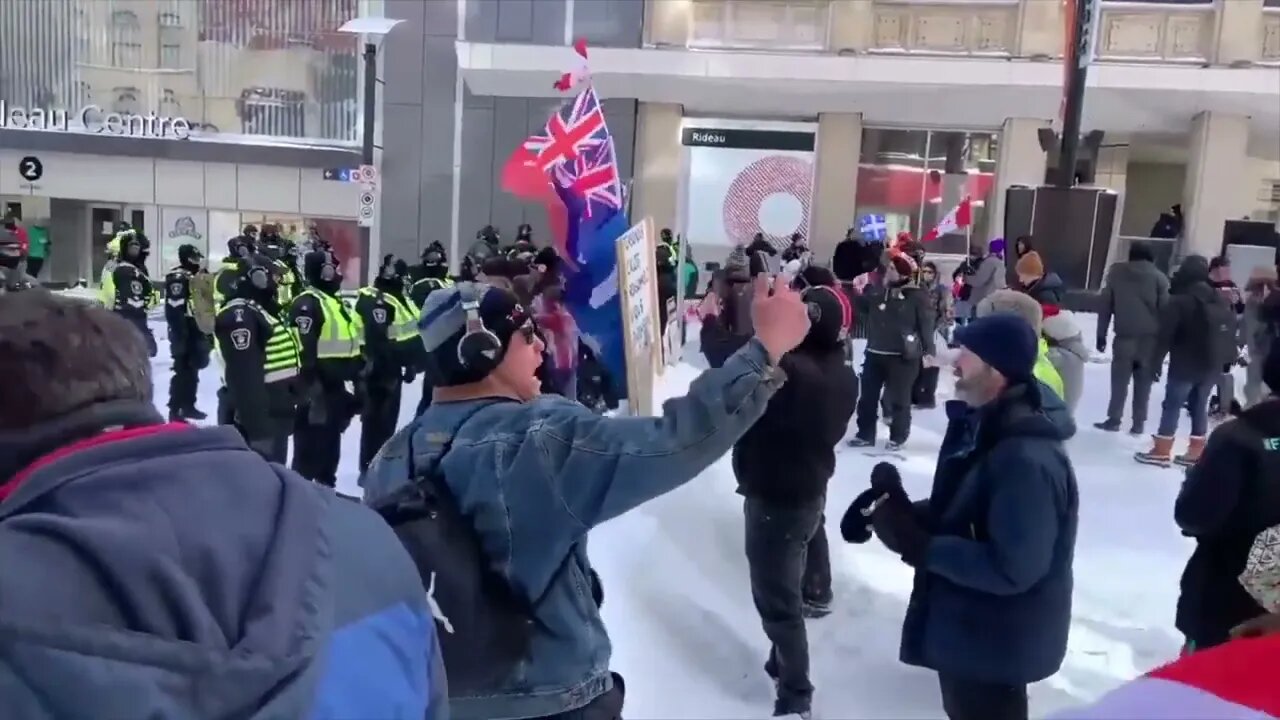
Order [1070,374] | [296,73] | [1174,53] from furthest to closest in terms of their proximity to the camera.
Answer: [296,73] → [1174,53] → [1070,374]

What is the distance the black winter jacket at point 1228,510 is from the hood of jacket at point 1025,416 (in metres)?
0.45

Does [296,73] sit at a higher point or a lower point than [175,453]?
higher

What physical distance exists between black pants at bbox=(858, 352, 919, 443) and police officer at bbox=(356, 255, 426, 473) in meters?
4.14

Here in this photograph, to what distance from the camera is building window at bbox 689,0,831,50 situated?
65.0 ft

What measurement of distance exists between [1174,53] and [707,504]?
54.0 ft

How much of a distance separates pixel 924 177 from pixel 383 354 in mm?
15511

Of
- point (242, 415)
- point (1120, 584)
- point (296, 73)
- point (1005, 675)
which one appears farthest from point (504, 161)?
point (1005, 675)

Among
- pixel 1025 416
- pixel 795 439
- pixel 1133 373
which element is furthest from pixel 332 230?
pixel 1025 416

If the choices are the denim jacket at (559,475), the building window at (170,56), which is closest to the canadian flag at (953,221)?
the denim jacket at (559,475)

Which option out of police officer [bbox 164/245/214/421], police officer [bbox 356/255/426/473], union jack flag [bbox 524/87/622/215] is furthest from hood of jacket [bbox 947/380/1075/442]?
police officer [bbox 164/245/214/421]

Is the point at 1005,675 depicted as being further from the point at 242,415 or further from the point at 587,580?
the point at 242,415

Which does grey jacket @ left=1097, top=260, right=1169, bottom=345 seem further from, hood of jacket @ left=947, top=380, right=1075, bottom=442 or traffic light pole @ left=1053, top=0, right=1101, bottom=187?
hood of jacket @ left=947, top=380, right=1075, bottom=442

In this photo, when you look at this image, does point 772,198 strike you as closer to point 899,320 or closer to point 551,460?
point 899,320

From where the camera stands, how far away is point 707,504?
7113 mm
